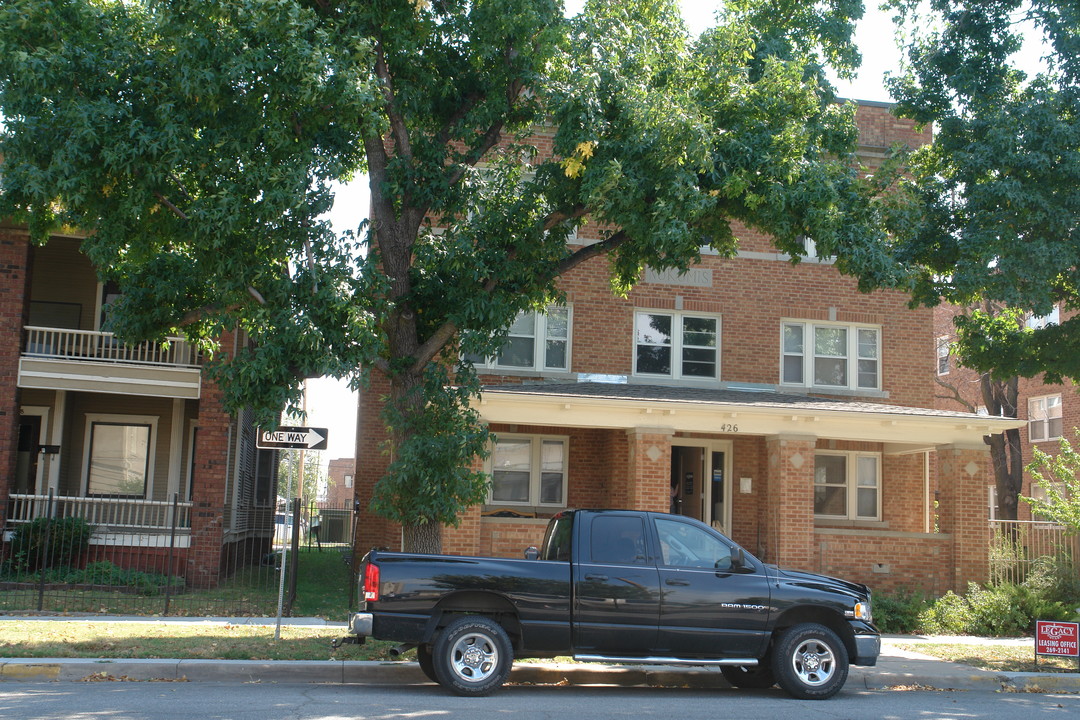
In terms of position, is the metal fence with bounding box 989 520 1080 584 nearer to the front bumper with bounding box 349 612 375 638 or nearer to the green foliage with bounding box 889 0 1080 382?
the green foliage with bounding box 889 0 1080 382

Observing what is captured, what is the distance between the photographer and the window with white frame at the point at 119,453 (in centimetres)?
2059

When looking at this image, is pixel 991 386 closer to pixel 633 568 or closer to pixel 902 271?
pixel 902 271

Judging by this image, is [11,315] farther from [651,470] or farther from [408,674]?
[651,470]

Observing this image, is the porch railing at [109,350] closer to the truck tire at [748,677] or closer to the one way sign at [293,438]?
the one way sign at [293,438]

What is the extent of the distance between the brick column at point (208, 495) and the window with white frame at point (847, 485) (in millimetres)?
12025

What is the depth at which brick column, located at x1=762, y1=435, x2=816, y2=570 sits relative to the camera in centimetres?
1748

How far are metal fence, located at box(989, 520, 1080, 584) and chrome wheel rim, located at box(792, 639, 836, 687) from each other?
28.4 ft

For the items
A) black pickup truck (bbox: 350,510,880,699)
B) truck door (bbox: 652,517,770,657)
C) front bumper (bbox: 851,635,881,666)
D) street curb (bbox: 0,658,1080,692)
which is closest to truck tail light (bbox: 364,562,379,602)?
black pickup truck (bbox: 350,510,880,699)

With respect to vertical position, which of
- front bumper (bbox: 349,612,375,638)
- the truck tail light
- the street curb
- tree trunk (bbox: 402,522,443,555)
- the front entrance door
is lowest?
the street curb

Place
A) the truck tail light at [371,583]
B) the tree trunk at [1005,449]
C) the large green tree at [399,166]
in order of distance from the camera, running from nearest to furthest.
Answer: the truck tail light at [371,583] → the large green tree at [399,166] → the tree trunk at [1005,449]

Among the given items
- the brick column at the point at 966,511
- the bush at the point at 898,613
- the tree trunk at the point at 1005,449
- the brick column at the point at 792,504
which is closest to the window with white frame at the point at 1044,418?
the tree trunk at the point at 1005,449

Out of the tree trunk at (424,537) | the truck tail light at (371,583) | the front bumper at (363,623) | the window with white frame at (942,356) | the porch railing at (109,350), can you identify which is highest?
the window with white frame at (942,356)

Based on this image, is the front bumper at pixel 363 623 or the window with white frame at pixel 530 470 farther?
the window with white frame at pixel 530 470

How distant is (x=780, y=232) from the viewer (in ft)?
40.7
